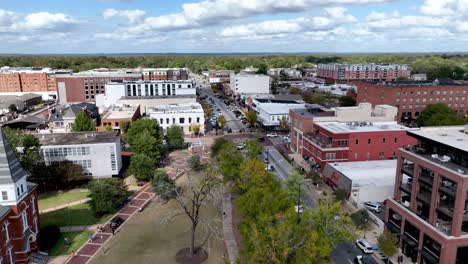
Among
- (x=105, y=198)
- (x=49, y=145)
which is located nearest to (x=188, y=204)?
(x=105, y=198)

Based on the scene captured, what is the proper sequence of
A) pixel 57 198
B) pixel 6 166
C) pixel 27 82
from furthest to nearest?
1. pixel 27 82
2. pixel 57 198
3. pixel 6 166

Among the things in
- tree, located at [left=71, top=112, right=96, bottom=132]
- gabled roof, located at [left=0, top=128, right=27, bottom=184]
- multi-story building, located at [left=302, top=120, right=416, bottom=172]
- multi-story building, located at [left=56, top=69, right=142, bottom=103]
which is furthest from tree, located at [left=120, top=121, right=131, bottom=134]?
multi-story building, located at [left=56, top=69, right=142, bottom=103]

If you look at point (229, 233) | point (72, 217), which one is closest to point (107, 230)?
point (72, 217)

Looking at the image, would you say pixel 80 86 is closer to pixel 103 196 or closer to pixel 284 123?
pixel 284 123

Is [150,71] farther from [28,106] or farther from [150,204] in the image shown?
[150,204]

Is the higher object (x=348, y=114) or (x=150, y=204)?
(x=348, y=114)

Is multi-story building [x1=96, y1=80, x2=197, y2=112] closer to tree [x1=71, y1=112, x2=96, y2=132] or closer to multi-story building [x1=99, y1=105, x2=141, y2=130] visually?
multi-story building [x1=99, y1=105, x2=141, y2=130]

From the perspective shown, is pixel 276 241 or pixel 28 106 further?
pixel 28 106
